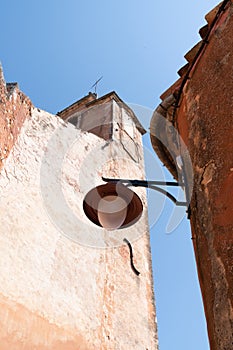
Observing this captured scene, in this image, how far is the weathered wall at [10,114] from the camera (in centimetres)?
537

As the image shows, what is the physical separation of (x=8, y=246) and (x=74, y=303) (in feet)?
4.46

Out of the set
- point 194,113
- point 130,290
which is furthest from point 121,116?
point 194,113

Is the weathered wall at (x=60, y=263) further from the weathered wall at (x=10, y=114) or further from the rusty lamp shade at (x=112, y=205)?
the rusty lamp shade at (x=112, y=205)

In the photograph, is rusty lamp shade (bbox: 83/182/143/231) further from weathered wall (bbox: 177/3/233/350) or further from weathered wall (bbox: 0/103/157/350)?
weathered wall (bbox: 0/103/157/350)

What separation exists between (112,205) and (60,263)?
8.13 feet

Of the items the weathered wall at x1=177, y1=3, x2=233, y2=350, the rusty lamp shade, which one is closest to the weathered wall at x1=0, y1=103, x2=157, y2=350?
the rusty lamp shade

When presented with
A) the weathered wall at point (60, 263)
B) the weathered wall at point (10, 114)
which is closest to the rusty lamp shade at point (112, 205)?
the weathered wall at point (60, 263)

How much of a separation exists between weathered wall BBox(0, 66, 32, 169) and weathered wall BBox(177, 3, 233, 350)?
302 centimetres

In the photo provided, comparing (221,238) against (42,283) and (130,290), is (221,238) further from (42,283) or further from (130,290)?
(130,290)

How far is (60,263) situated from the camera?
5969mm

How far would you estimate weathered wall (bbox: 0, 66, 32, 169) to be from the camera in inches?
211

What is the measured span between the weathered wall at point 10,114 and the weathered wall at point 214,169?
3.02 m

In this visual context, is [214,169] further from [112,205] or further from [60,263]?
[60,263]

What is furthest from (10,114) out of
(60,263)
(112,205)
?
(112,205)
